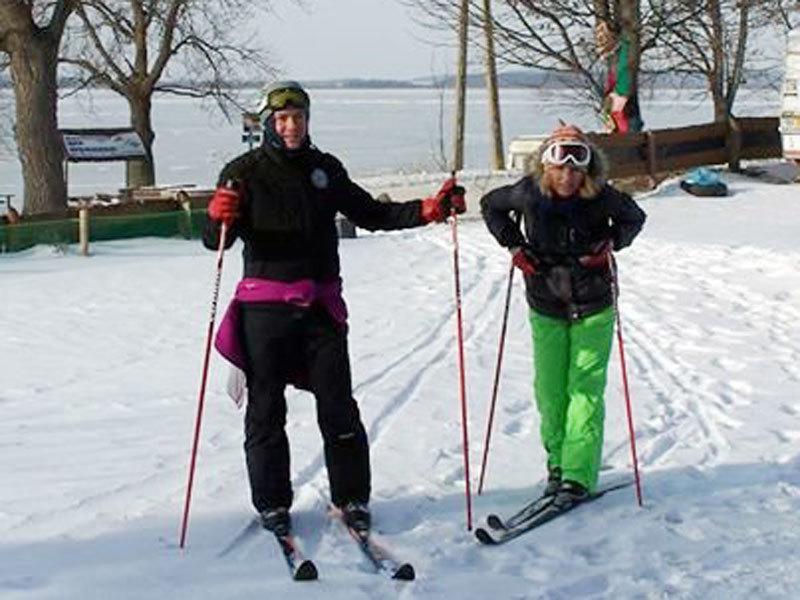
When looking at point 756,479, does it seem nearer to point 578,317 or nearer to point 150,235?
point 578,317

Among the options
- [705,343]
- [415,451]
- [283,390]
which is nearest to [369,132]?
[705,343]

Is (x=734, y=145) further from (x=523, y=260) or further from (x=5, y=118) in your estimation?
(x=5, y=118)

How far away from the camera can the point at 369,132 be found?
2370 inches

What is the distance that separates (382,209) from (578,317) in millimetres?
1090

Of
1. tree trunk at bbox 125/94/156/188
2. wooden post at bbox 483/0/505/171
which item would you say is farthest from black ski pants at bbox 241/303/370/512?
wooden post at bbox 483/0/505/171

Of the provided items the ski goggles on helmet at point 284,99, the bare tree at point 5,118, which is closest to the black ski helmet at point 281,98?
the ski goggles on helmet at point 284,99

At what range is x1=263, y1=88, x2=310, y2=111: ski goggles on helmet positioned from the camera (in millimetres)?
5508

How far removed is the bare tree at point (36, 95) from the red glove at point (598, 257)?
17.2m

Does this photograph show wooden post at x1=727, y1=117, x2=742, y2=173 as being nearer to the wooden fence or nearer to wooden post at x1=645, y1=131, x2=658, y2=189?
the wooden fence

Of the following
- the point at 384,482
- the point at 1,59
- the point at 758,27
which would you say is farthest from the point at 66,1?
the point at 384,482

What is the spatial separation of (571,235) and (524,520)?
4.28 ft

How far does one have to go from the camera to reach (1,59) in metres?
33.3

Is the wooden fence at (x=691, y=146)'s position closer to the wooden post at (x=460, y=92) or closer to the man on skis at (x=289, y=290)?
the wooden post at (x=460, y=92)

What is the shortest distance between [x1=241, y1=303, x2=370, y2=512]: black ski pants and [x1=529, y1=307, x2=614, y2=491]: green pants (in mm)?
1041
